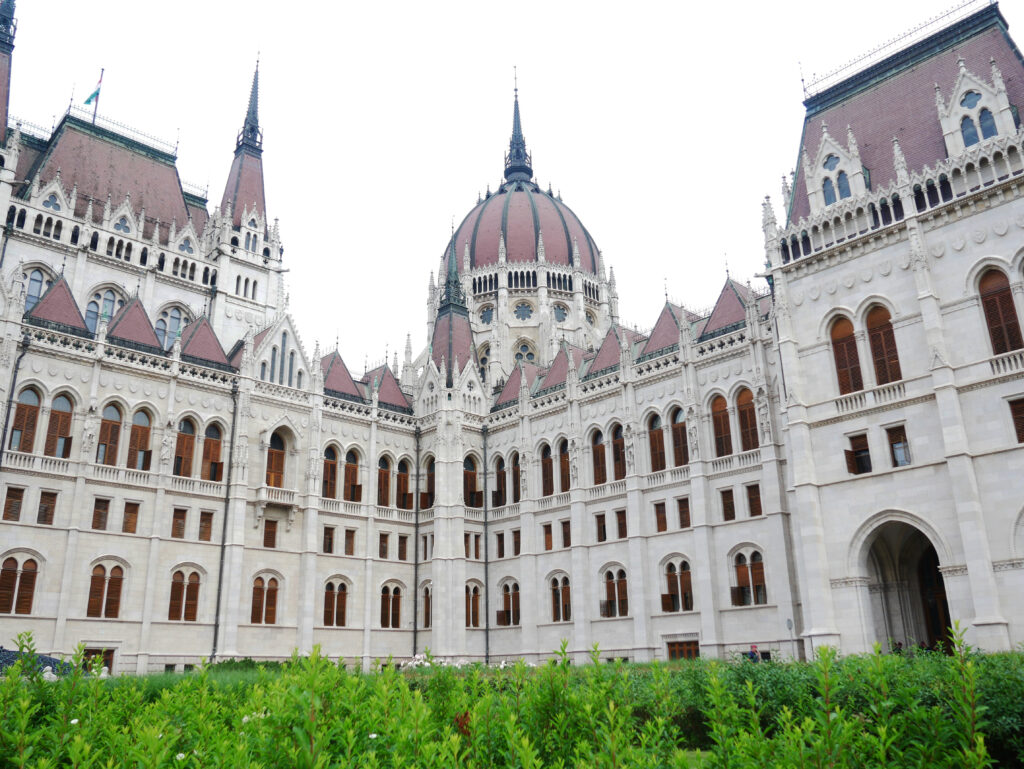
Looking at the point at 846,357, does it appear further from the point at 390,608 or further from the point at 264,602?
the point at 264,602

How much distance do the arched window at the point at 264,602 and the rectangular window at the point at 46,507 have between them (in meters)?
9.82

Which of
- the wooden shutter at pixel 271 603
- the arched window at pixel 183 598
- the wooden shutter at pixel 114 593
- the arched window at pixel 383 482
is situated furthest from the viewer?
the arched window at pixel 383 482

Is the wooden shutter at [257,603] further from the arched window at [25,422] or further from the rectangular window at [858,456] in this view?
the rectangular window at [858,456]

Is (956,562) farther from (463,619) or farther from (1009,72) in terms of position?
(463,619)

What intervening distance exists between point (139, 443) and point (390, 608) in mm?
15972

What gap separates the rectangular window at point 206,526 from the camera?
40.6 meters

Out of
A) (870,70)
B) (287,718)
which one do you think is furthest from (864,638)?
(287,718)

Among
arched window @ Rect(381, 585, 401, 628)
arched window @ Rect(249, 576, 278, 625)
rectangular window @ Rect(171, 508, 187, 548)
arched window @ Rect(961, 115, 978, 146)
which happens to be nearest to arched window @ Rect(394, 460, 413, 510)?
arched window @ Rect(381, 585, 401, 628)

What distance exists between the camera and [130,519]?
38.6 meters

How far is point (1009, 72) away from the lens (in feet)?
102

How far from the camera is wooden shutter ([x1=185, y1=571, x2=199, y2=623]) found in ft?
128

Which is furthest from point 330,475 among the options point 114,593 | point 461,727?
point 461,727

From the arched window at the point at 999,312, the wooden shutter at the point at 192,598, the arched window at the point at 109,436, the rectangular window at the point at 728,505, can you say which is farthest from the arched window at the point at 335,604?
the arched window at the point at 999,312

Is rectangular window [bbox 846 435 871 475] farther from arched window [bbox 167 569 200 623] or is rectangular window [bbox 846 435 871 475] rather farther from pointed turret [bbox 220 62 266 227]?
pointed turret [bbox 220 62 266 227]
